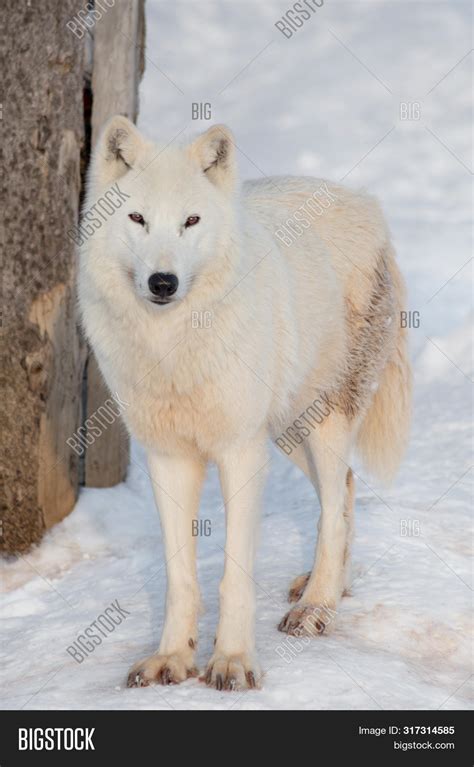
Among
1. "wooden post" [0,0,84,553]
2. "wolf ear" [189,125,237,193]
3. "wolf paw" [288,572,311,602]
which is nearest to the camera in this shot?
"wolf ear" [189,125,237,193]

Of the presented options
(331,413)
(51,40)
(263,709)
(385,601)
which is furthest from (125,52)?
(263,709)

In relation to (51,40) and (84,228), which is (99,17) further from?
(84,228)

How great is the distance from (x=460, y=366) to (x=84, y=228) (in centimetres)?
706

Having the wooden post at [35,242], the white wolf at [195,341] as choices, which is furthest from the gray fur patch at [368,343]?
the wooden post at [35,242]

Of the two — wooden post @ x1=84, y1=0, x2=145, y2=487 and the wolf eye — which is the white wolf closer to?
the wolf eye

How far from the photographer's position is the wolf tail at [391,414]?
5.22 meters

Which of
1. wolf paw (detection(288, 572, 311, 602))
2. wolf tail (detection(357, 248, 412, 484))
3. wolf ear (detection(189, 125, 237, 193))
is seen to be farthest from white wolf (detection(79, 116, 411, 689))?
wolf tail (detection(357, 248, 412, 484))

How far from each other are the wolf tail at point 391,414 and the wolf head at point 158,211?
74.4 inches

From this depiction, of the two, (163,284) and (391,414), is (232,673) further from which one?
(391,414)


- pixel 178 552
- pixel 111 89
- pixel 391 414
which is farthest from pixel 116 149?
pixel 111 89

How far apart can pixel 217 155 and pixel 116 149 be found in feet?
1.35

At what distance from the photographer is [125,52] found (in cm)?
626

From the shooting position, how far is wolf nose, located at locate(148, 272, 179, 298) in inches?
125

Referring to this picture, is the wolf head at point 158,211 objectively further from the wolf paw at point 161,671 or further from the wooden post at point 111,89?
the wooden post at point 111,89
